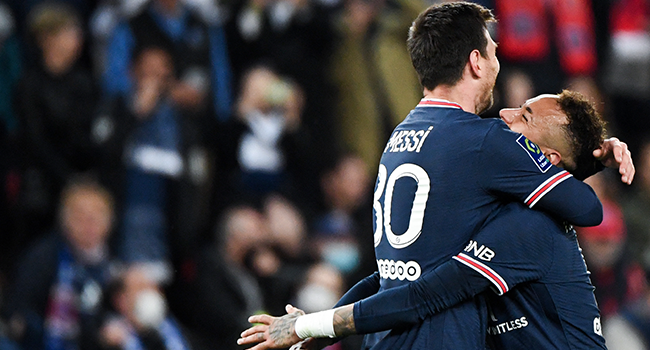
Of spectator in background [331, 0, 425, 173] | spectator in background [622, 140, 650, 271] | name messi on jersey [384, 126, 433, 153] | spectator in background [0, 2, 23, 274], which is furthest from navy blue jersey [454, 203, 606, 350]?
spectator in background [622, 140, 650, 271]

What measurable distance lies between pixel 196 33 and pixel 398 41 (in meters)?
1.96

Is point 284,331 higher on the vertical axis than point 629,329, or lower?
lower

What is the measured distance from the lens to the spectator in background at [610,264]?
26.4ft

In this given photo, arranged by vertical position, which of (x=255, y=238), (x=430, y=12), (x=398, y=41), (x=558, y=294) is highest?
(x=398, y=41)

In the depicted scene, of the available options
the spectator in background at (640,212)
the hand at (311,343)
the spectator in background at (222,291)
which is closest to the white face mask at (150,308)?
the spectator in background at (222,291)

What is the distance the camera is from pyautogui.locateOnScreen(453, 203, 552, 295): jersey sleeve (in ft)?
8.87

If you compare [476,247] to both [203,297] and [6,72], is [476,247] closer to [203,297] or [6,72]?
[203,297]

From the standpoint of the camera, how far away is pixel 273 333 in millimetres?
2939

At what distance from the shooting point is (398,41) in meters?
7.75

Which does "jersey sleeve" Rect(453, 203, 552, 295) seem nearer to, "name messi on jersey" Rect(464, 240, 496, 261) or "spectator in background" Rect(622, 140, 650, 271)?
"name messi on jersey" Rect(464, 240, 496, 261)

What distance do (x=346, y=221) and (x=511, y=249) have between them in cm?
478

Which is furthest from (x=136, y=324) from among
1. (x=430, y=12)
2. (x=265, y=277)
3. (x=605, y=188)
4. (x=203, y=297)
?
(x=605, y=188)

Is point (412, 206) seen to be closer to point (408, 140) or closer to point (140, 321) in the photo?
point (408, 140)

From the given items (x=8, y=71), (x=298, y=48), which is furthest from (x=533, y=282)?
(x=8, y=71)
